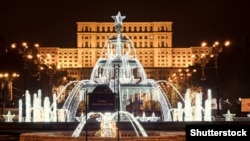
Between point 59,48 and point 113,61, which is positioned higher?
point 59,48

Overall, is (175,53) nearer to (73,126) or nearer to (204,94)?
(204,94)

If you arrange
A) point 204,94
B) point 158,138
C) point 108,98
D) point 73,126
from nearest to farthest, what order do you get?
point 108,98
point 158,138
point 73,126
point 204,94

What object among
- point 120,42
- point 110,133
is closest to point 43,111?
point 120,42

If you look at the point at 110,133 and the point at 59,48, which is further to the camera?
the point at 59,48

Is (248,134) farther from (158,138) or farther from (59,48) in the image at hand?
(59,48)

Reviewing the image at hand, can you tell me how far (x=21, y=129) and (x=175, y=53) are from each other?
153359 mm

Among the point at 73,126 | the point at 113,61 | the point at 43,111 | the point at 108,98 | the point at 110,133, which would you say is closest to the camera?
the point at 108,98

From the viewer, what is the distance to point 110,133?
2173 cm

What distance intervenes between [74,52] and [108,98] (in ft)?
552

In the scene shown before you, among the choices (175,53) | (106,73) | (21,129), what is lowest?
(21,129)

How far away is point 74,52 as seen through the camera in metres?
184

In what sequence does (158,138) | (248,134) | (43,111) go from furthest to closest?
(43,111) < (158,138) < (248,134)

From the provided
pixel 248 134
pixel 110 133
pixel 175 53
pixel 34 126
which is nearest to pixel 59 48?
pixel 175 53

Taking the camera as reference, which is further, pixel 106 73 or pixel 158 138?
pixel 106 73
